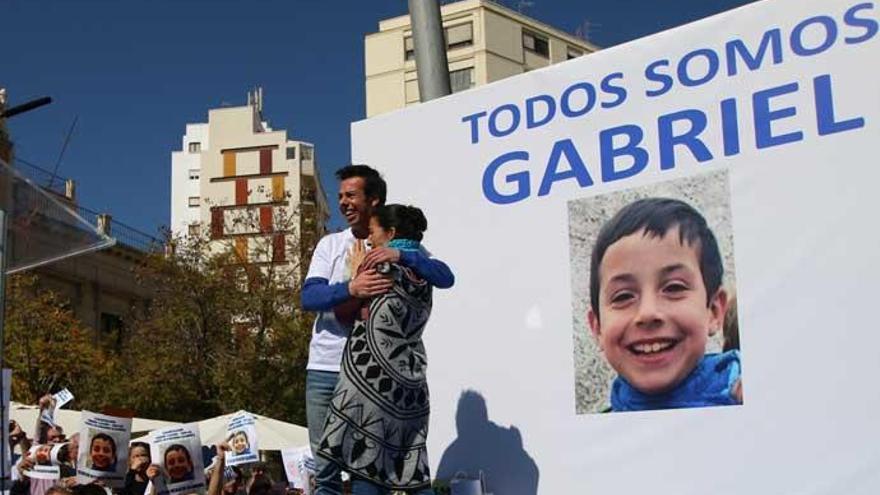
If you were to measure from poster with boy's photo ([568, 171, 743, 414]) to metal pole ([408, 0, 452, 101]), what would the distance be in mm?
1436

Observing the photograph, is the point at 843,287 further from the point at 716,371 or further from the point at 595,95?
the point at 595,95

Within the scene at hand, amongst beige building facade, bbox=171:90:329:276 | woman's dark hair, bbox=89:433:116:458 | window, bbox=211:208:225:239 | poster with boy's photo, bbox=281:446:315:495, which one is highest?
beige building facade, bbox=171:90:329:276

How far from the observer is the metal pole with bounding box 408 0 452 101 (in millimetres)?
5633

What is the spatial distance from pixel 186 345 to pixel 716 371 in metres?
20.5

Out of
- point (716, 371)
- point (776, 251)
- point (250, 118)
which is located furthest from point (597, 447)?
point (250, 118)

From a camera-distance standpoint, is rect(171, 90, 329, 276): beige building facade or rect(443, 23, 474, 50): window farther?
rect(171, 90, 329, 276): beige building facade

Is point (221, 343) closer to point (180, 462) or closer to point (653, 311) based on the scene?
point (180, 462)

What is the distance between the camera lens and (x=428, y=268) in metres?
3.88

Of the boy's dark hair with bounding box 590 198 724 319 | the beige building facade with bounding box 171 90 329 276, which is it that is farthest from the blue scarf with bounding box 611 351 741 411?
the beige building facade with bounding box 171 90 329 276

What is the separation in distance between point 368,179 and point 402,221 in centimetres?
34

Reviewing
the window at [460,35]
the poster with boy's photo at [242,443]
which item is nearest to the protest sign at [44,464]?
the poster with boy's photo at [242,443]

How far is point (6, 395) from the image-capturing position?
436cm

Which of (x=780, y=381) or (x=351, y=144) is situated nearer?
(x=780, y=381)

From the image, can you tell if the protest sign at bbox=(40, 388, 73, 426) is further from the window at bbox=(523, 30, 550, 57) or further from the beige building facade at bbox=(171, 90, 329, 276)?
the window at bbox=(523, 30, 550, 57)
